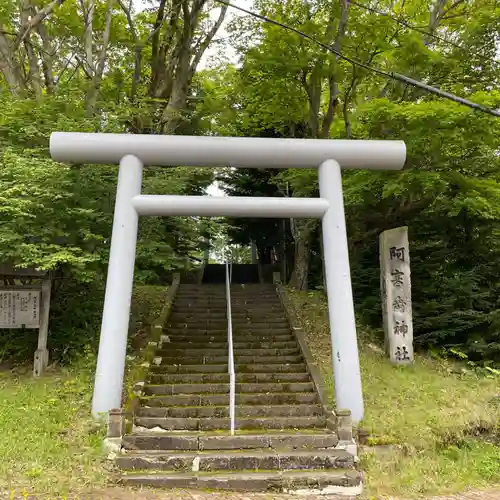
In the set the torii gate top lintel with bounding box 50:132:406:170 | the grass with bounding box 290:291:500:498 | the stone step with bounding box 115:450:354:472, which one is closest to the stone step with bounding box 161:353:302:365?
the grass with bounding box 290:291:500:498

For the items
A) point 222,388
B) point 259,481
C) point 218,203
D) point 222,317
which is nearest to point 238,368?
point 222,388

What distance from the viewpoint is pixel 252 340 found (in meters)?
9.24

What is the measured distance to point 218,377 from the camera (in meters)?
7.57

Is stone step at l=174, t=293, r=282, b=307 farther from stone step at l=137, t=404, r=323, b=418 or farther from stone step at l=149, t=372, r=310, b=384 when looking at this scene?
stone step at l=137, t=404, r=323, b=418

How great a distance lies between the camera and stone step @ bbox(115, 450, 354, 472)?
537 centimetres

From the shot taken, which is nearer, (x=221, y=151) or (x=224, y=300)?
(x=221, y=151)

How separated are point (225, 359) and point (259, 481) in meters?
3.26

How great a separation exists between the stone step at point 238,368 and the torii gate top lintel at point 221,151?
11.3 ft

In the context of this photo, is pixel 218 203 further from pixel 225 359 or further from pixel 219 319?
pixel 219 319

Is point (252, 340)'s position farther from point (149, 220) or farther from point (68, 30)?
point (68, 30)

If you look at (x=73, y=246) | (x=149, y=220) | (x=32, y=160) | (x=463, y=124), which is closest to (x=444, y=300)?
(x=463, y=124)

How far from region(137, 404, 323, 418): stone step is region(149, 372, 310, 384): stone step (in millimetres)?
815

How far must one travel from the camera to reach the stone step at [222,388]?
7.09 metres

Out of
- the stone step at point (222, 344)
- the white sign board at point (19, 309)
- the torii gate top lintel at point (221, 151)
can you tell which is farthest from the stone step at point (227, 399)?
the torii gate top lintel at point (221, 151)
